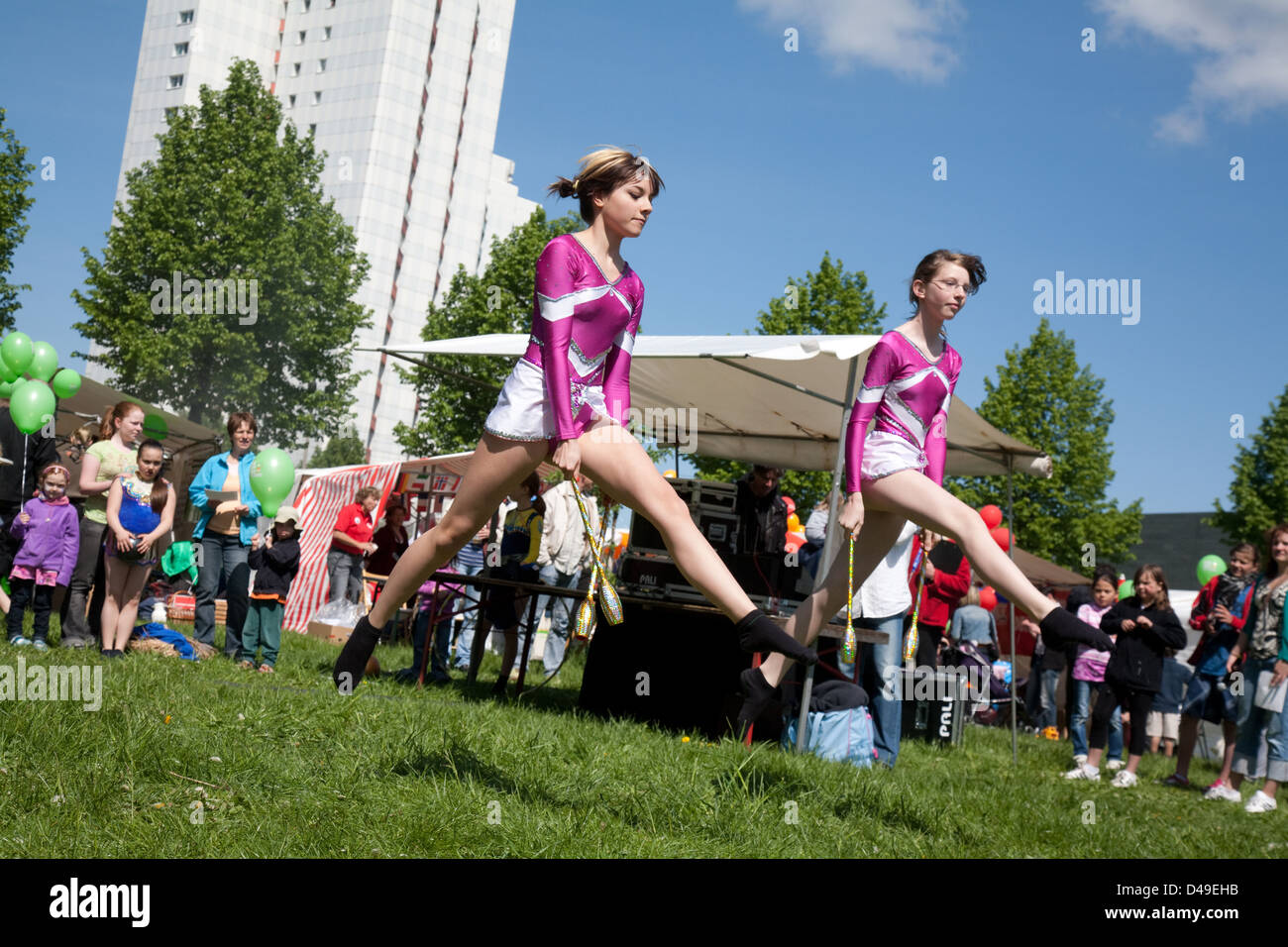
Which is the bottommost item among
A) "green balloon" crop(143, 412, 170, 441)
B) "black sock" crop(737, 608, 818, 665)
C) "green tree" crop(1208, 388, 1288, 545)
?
"black sock" crop(737, 608, 818, 665)

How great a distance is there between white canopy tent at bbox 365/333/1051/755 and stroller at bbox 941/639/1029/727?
2219 millimetres

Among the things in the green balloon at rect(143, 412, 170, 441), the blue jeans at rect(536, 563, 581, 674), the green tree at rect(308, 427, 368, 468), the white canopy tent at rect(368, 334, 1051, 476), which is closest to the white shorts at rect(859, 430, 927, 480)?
the white canopy tent at rect(368, 334, 1051, 476)

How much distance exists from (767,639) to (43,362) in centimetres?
1022

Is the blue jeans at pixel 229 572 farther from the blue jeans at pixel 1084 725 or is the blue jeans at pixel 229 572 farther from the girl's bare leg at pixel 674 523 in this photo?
the blue jeans at pixel 1084 725

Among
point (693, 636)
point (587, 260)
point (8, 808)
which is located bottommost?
point (8, 808)

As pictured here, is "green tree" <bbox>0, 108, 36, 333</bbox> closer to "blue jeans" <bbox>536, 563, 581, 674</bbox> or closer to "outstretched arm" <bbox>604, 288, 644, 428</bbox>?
"blue jeans" <bbox>536, 563, 581, 674</bbox>

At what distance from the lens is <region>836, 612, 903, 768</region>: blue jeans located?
332 inches

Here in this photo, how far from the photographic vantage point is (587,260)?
4.04m

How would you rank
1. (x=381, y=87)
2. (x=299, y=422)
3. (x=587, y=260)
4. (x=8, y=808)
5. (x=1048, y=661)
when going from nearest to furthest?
(x=8, y=808) < (x=587, y=260) < (x=1048, y=661) < (x=299, y=422) < (x=381, y=87)

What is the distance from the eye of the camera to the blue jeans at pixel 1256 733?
840cm

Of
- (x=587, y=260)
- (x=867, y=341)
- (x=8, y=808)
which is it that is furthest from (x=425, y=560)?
(x=867, y=341)
